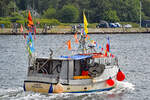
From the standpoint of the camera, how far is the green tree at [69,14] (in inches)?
6629

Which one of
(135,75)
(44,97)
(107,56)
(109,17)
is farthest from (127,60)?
(109,17)

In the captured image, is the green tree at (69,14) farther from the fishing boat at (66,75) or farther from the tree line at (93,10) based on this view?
the fishing boat at (66,75)

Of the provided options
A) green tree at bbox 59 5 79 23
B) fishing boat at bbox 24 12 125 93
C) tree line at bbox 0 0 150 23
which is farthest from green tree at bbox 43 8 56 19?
fishing boat at bbox 24 12 125 93

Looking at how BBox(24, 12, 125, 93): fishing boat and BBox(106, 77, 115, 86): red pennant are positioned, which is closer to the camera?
BBox(24, 12, 125, 93): fishing boat

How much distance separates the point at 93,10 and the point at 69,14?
8.35 meters

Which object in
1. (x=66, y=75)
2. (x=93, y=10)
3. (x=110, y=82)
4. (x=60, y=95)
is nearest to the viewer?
(x=60, y=95)

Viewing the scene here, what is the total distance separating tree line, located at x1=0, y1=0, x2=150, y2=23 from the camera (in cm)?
16962

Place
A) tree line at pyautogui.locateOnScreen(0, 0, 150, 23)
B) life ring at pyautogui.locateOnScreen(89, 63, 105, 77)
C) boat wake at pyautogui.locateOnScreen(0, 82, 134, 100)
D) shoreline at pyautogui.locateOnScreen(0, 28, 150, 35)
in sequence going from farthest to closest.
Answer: tree line at pyautogui.locateOnScreen(0, 0, 150, 23) < shoreline at pyautogui.locateOnScreen(0, 28, 150, 35) < life ring at pyautogui.locateOnScreen(89, 63, 105, 77) < boat wake at pyautogui.locateOnScreen(0, 82, 134, 100)

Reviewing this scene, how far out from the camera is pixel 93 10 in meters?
171

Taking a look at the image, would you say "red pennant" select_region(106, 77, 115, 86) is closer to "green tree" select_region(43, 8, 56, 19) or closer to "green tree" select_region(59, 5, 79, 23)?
"green tree" select_region(59, 5, 79, 23)

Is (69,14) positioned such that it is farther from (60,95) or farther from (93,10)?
(60,95)

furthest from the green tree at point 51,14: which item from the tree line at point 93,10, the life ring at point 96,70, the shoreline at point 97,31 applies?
the life ring at point 96,70

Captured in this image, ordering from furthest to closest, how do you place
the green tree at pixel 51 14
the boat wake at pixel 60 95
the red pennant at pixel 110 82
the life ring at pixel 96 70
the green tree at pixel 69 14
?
the green tree at pixel 51 14 < the green tree at pixel 69 14 < the red pennant at pixel 110 82 < the life ring at pixel 96 70 < the boat wake at pixel 60 95

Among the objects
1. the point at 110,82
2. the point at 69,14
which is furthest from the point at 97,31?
the point at 110,82
